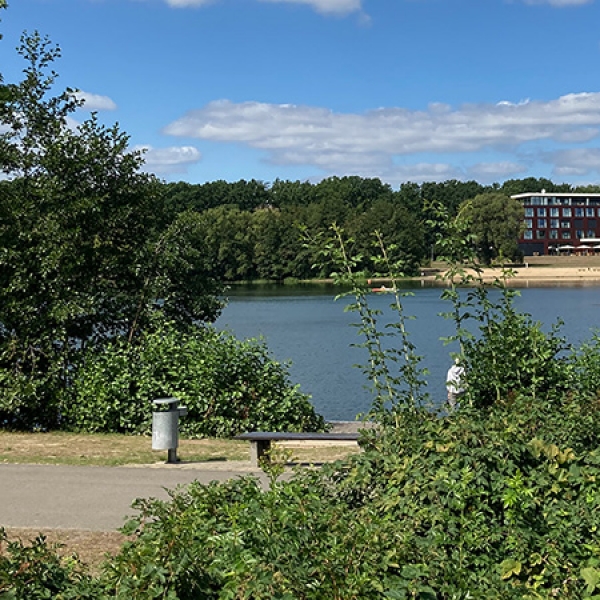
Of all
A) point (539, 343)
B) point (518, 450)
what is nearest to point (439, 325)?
point (539, 343)

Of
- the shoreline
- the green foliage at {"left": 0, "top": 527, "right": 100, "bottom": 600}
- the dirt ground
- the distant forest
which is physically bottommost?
the dirt ground

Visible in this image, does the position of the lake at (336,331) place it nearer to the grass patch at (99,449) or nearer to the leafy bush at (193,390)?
the leafy bush at (193,390)

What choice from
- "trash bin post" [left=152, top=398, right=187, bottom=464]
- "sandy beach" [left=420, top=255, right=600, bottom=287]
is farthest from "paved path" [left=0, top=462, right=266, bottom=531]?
"sandy beach" [left=420, top=255, right=600, bottom=287]

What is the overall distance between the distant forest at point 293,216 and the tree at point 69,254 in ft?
125

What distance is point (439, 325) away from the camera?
156 ft

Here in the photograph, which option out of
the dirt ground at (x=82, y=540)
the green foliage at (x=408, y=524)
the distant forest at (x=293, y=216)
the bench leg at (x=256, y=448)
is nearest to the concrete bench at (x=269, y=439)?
the bench leg at (x=256, y=448)

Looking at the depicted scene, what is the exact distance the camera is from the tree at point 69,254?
16.2m

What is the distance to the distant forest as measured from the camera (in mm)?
103938

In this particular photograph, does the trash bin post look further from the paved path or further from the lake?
the lake

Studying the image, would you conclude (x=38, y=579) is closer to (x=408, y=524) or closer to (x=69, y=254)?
(x=408, y=524)

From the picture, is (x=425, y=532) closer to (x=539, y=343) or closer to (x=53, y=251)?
(x=539, y=343)

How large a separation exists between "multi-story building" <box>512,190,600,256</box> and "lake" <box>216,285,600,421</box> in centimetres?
7434

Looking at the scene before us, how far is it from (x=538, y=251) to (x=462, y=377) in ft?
495

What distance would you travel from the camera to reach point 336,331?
46.5 meters
